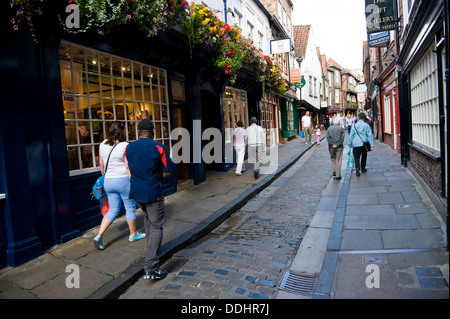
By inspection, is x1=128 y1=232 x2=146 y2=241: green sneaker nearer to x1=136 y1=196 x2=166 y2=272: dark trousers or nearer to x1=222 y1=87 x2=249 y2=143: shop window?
x1=136 y1=196 x2=166 y2=272: dark trousers

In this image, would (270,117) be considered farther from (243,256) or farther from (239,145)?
(243,256)

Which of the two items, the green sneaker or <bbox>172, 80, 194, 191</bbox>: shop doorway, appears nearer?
the green sneaker

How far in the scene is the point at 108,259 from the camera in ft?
14.3

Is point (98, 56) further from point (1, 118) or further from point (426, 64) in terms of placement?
point (426, 64)

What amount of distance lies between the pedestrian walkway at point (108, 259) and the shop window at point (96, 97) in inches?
55.1

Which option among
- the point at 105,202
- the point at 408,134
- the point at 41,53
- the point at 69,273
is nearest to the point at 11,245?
the point at 69,273

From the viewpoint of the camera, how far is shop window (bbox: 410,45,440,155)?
5965 millimetres

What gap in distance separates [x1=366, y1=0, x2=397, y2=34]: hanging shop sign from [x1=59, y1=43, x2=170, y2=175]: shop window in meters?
8.44

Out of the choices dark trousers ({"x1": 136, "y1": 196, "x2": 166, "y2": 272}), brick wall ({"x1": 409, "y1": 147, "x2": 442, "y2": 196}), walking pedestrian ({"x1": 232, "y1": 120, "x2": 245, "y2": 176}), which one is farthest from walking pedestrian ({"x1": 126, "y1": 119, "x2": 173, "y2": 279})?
walking pedestrian ({"x1": 232, "y1": 120, "x2": 245, "y2": 176})

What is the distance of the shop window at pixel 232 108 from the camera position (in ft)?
39.0

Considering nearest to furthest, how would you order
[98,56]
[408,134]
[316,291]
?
[316,291], [98,56], [408,134]

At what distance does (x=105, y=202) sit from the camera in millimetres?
4859

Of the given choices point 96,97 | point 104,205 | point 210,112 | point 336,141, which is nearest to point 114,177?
point 104,205

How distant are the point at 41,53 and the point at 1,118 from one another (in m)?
1.16
